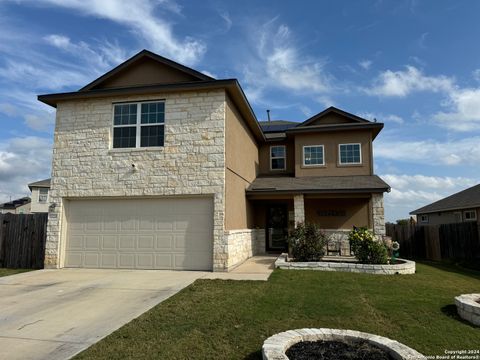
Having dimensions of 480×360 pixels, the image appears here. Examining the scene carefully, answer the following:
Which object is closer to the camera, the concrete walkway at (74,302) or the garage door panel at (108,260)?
the concrete walkway at (74,302)

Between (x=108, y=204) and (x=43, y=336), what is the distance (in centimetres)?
709

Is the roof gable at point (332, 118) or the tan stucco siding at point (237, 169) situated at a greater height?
the roof gable at point (332, 118)

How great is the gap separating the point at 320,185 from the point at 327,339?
11411 mm

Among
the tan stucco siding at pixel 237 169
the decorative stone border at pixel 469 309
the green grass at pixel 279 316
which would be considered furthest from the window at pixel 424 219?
the decorative stone border at pixel 469 309

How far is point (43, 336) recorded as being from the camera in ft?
17.3

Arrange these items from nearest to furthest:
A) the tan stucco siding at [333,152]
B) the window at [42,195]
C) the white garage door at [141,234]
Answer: the white garage door at [141,234], the tan stucco siding at [333,152], the window at [42,195]

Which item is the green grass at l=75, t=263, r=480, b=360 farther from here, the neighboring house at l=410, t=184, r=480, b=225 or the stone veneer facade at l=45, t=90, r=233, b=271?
the neighboring house at l=410, t=184, r=480, b=225

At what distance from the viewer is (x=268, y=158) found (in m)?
19.4

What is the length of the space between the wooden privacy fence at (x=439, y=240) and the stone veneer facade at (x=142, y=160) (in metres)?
10.5

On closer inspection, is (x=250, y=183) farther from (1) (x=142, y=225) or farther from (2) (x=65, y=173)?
(2) (x=65, y=173)

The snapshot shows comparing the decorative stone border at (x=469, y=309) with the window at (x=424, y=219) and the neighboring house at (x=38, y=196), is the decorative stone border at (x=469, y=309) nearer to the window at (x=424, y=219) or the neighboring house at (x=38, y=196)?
the window at (x=424, y=219)

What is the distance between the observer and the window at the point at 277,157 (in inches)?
757

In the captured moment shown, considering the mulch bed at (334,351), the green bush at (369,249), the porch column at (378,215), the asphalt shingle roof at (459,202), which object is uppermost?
the asphalt shingle roof at (459,202)

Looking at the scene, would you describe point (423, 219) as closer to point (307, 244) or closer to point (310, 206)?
point (310, 206)
